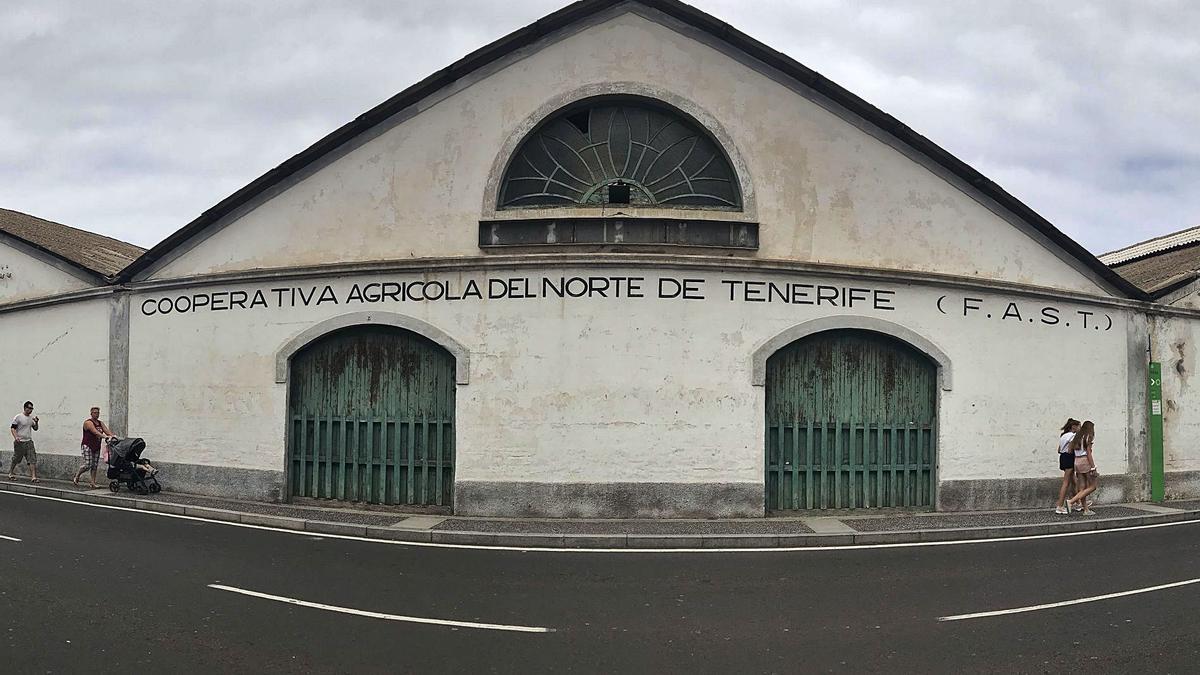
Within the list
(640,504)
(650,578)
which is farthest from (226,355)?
(650,578)

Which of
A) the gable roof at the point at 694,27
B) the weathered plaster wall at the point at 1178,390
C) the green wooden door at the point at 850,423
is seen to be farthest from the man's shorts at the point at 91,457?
the weathered plaster wall at the point at 1178,390

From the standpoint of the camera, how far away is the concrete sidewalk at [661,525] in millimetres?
10062

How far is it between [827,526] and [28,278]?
1682cm

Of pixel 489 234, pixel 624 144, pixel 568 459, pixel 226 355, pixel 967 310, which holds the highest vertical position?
pixel 624 144

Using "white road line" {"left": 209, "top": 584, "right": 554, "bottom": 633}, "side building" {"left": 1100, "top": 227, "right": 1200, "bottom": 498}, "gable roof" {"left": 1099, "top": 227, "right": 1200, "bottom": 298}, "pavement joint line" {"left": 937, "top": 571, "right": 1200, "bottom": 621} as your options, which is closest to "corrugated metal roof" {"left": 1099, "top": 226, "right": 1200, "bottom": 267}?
"gable roof" {"left": 1099, "top": 227, "right": 1200, "bottom": 298}

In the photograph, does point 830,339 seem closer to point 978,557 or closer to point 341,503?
point 978,557

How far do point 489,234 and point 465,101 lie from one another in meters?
2.19

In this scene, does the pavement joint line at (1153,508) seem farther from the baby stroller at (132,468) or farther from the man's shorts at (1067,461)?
the baby stroller at (132,468)

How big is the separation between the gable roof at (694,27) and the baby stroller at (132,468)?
4705 millimetres

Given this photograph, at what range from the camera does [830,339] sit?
40.9ft

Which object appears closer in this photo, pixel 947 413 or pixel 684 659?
pixel 684 659

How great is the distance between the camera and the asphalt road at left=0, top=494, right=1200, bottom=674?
536cm

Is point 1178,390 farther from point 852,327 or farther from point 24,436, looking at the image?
point 24,436

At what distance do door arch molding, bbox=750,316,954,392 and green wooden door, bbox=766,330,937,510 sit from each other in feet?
0.58
